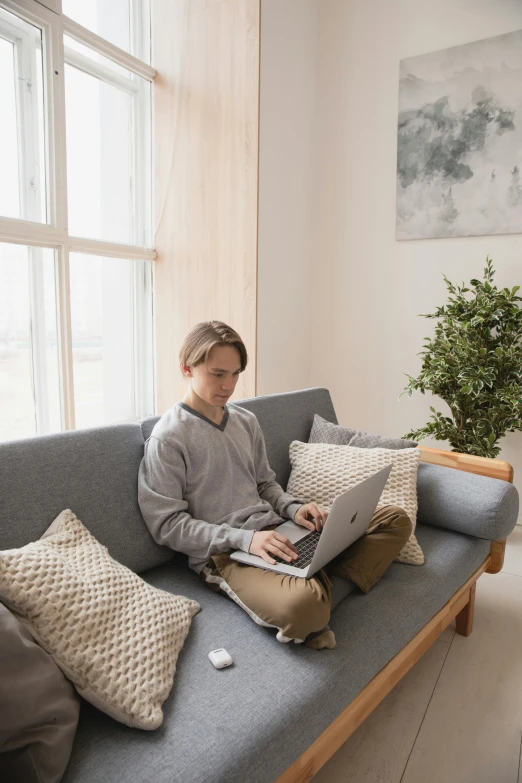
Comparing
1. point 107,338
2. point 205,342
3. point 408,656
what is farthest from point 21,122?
point 408,656

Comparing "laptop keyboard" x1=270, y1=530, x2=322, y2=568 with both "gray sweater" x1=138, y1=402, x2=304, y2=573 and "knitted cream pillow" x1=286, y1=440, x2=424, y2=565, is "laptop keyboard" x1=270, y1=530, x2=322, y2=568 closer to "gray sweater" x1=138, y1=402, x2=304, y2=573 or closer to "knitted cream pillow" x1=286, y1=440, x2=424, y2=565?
"gray sweater" x1=138, y1=402, x2=304, y2=573

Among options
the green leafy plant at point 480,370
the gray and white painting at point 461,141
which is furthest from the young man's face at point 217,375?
the gray and white painting at point 461,141

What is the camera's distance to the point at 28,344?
2.38 meters

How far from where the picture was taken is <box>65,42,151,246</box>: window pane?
99.0 inches

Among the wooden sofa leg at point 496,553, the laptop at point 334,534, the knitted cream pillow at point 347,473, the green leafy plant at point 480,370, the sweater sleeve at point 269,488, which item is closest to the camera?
the laptop at point 334,534

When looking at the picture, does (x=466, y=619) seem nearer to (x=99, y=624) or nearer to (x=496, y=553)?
(x=496, y=553)

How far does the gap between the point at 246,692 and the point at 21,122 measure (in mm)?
2257

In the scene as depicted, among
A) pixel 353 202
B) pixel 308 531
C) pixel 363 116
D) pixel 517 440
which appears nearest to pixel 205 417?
pixel 308 531

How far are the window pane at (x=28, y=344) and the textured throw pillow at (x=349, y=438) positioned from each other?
123 centimetres

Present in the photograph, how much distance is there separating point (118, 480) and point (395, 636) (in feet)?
2.46

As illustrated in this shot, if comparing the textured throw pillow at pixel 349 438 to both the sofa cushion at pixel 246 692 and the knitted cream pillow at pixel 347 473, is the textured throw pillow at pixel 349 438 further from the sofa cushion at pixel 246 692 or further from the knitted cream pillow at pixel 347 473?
the sofa cushion at pixel 246 692

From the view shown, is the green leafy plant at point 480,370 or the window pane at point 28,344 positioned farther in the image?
the green leafy plant at point 480,370

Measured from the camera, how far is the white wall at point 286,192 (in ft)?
8.91

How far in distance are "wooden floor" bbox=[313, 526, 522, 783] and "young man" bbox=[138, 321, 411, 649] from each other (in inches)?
15.4
